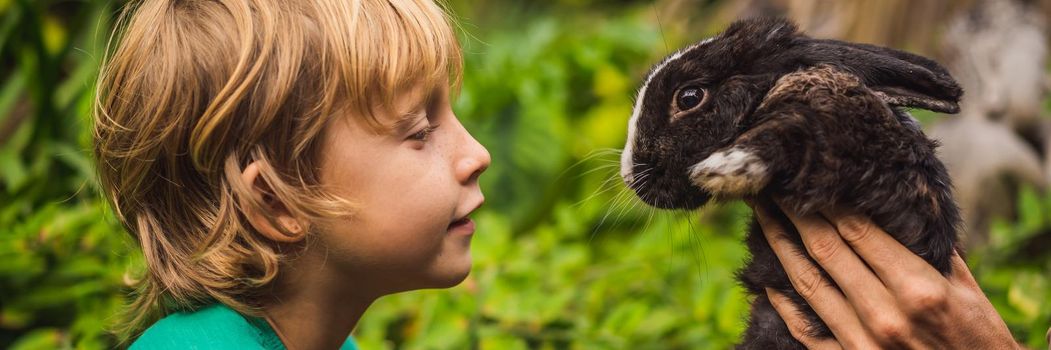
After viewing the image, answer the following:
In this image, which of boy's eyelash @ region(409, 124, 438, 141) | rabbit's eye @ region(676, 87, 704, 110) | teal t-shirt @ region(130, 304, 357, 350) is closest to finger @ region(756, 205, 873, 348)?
rabbit's eye @ region(676, 87, 704, 110)

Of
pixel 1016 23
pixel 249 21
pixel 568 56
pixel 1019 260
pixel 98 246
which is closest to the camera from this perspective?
pixel 249 21

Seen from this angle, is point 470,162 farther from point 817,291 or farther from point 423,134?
point 817,291

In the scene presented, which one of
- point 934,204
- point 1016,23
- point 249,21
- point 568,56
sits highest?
point 1016,23

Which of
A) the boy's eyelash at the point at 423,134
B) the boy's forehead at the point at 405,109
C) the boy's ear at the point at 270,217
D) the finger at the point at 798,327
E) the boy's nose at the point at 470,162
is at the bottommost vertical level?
the finger at the point at 798,327

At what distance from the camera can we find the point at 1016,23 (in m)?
4.56

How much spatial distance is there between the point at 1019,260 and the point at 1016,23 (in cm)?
149

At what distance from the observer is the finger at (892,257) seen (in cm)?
185

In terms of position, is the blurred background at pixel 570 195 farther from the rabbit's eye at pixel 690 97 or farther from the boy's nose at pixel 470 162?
the boy's nose at pixel 470 162

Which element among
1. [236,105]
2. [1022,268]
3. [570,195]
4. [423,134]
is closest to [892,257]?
[423,134]

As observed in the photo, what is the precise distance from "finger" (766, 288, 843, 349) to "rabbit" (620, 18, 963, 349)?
0.02 meters

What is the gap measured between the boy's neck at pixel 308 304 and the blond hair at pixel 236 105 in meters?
0.05

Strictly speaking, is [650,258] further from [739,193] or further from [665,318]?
[739,193]

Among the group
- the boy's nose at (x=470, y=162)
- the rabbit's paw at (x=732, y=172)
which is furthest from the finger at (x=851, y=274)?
the boy's nose at (x=470, y=162)

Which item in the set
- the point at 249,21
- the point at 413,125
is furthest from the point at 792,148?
the point at 249,21
